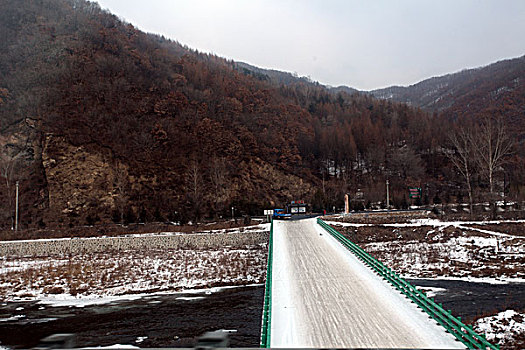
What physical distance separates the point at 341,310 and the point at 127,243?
2332 cm

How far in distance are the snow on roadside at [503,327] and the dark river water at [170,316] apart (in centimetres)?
104

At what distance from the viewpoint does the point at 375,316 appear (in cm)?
1026

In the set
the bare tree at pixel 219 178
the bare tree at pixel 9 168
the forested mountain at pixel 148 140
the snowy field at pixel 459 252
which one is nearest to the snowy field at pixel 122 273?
the snowy field at pixel 459 252

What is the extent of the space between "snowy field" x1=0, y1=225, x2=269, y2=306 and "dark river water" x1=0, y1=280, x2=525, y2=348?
6.69 ft

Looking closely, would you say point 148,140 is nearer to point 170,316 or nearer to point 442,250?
point 170,316

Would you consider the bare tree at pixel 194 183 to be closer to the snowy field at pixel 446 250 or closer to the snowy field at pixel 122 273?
the snowy field at pixel 122 273

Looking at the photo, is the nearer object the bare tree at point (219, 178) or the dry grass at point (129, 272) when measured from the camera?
the dry grass at point (129, 272)

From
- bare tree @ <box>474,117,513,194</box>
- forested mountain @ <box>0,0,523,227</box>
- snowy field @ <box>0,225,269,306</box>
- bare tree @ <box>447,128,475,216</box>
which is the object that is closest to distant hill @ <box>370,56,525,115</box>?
forested mountain @ <box>0,0,523,227</box>

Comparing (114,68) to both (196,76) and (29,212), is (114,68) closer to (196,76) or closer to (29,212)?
(196,76)

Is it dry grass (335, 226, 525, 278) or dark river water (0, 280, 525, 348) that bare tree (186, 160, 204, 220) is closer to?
dry grass (335, 226, 525, 278)

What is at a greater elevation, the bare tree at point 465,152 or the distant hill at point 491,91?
the distant hill at point 491,91

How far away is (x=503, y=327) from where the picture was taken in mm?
11250

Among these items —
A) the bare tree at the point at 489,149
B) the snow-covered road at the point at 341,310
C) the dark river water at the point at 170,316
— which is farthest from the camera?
the bare tree at the point at 489,149

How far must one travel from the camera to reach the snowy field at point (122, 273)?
20.3m
